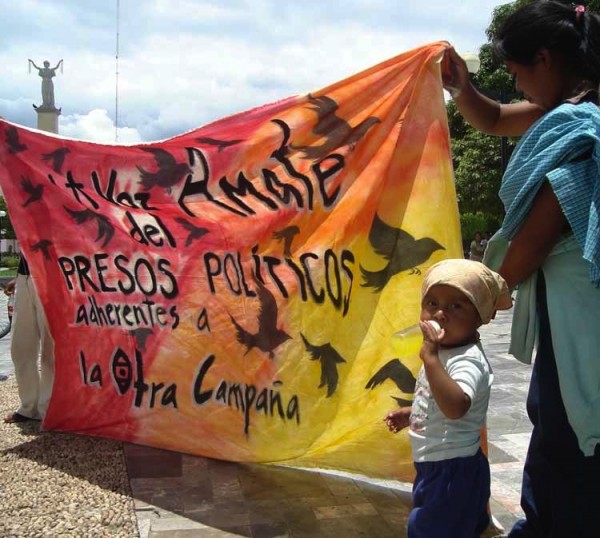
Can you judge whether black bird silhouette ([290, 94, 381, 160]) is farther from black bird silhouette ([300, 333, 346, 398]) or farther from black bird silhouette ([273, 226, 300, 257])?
black bird silhouette ([300, 333, 346, 398])

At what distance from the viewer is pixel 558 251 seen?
1952 millimetres

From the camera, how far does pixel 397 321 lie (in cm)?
315

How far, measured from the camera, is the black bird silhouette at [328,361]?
329cm

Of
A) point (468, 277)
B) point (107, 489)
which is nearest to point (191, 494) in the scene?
point (107, 489)

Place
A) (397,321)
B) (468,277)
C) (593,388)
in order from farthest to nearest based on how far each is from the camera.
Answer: (397,321) → (468,277) → (593,388)

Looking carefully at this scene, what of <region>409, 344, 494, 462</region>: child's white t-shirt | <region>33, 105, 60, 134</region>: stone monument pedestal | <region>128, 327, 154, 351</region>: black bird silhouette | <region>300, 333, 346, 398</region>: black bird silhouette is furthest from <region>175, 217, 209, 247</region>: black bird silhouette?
<region>33, 105, 60, 134</region>: stone monument pedestal

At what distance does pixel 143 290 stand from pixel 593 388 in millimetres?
2761

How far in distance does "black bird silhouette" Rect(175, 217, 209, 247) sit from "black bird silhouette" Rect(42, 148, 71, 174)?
94 cm

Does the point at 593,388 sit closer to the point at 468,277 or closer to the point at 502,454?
the point at 468,277

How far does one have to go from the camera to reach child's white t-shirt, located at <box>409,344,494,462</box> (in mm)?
2047

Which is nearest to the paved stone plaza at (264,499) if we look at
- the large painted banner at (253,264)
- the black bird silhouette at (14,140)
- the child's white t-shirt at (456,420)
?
the large painted banner at (253,264)

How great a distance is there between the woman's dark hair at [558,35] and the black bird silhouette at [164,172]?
84.2 inches

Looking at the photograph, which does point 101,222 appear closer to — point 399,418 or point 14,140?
point 14,140

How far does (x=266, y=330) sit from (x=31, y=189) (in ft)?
6.27
